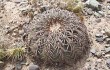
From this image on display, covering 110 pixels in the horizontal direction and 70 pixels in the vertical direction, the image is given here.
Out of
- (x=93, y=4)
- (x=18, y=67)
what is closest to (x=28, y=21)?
(x=18, y=67)

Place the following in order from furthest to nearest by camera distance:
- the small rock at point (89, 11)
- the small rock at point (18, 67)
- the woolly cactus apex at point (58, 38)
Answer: the small rock at point (89, 11)
the small rock at point (18, 67)
the woolly cactus apex at point (58, 38)

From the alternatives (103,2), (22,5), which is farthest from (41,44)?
(103,2)

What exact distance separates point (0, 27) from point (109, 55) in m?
1.91

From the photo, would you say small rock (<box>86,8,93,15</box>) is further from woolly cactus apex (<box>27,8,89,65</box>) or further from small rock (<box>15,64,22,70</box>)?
small rock (<box>15,64,22,70</box>)

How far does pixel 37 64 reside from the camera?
13.4 ft

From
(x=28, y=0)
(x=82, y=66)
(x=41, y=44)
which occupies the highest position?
(x=28, y=0)

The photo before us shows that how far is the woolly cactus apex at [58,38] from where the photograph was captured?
384cm

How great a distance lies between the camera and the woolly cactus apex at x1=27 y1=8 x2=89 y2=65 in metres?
3.84

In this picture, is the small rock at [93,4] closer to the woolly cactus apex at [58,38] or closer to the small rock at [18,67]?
the woolly cactus apex at [58,38]

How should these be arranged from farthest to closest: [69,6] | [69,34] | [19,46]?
1. [69,6]
2. [19,46]
3. [69,34]

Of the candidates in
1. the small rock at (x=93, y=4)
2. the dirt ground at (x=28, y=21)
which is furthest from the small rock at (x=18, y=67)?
the small rock at (x=93, y=4)

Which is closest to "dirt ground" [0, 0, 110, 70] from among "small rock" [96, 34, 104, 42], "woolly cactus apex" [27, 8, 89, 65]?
"small rock" [96, 34, 104, 42]

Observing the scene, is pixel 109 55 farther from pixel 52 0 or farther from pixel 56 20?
pixel 52 0

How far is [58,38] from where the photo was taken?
3840mm
